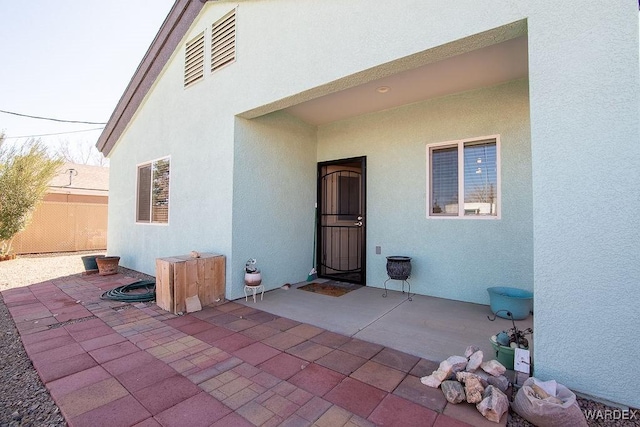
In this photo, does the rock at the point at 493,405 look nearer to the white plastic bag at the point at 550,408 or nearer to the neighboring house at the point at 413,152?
the white plastic bag at the point at 550,408

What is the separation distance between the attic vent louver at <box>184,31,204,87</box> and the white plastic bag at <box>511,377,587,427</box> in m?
6.07

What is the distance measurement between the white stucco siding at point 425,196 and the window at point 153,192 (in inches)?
144

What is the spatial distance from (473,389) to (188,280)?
3607 mm

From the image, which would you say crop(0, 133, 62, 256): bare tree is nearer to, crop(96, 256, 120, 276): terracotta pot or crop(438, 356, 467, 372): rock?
crop(96, 256, 120, 276): terracotta pot

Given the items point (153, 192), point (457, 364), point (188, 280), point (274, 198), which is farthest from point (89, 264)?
point (457, 364)

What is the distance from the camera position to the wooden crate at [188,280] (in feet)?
13.1

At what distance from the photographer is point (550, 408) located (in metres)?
1.74

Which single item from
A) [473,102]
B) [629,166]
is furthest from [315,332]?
[473,102]

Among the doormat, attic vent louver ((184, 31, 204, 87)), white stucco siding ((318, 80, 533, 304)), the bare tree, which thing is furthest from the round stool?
the bare tree

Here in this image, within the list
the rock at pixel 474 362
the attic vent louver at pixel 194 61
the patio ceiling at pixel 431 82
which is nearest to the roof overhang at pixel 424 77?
the patio ceiling at pixel 431 82

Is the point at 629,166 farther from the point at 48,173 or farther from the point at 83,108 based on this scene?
the point at 83,108

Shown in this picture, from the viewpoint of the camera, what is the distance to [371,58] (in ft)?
9.75

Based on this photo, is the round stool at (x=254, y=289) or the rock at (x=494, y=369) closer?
the rock at (x=494, y=369)

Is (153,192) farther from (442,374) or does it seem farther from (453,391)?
(453,391)
